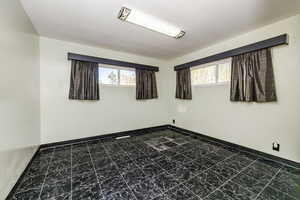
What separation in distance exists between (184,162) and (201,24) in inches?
96.2

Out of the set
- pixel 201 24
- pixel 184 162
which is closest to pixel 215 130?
pixel 184 162

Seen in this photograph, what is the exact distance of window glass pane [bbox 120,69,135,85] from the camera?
349 centimetres

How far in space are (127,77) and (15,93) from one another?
2393 millimetres

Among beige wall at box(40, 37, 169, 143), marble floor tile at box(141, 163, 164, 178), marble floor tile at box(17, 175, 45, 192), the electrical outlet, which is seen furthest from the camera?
beige wall at box(40, 37, 169, 143)

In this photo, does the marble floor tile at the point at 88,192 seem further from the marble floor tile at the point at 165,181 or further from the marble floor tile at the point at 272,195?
the marble floor tile at the point at 272,195

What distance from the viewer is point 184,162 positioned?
203cm

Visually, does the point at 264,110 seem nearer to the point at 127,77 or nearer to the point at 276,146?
the point at 276,146

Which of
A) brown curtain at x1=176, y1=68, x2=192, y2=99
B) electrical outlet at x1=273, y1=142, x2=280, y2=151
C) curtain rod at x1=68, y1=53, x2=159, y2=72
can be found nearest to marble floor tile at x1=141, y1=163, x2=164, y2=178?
electrical outlet at x1=273, y1=142, x2=280, y2=151

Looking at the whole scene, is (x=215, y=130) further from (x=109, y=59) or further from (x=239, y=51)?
(x=109, y=59)

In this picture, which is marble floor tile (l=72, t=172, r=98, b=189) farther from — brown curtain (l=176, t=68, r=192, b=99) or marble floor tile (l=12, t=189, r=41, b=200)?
brown curtain (l=176, t=68, r=192, b=99)

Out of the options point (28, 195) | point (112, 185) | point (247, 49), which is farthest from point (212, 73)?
point (28, 195)

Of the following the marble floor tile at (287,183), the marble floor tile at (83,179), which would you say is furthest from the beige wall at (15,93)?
the marble floor tile at (287,183)

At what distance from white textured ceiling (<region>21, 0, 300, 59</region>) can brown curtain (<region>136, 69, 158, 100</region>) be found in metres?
1.10

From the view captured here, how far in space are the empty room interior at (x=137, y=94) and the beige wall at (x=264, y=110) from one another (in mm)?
17
